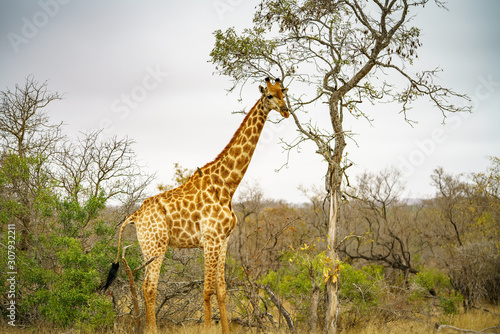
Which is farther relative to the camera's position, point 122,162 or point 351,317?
point 122,162

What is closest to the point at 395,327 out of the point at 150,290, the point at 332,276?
the point at 332,276

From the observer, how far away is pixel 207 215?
21.0ft

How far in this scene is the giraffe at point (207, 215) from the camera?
6.32 metres

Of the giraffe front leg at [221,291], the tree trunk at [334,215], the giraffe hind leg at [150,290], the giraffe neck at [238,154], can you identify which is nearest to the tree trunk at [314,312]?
the tree trunk at [334,215]

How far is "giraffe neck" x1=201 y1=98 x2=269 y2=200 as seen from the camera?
22.1 ft

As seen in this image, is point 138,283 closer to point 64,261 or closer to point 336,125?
point 64,261

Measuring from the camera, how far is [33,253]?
8.25m

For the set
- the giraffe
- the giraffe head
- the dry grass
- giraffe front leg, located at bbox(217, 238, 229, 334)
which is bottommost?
the dry grass

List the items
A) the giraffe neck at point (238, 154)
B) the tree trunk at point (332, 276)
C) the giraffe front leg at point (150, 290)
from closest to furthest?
the giraffe front leg at point (150, 290)
the giraffe neck at point (238, 154)
the tree trunk at point (332, 276)

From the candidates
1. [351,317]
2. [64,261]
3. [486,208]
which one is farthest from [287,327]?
[486,208]

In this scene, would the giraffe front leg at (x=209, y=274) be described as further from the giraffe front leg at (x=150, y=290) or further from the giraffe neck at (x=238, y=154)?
the giraffe neck at (x=238, y=154)

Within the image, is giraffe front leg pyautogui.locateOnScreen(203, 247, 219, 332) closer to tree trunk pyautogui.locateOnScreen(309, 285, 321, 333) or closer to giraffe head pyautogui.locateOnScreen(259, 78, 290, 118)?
giraffe head pyautogui.locateOnScreen(259, 78, 290, 118)

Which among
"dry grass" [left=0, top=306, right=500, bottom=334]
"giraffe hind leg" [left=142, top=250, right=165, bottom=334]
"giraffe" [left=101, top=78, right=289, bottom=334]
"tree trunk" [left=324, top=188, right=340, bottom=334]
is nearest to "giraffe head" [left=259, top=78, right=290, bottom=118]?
"giraffe" [left=101, top=78, right=289, bottom=334]

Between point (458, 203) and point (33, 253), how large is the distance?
57.5ft
